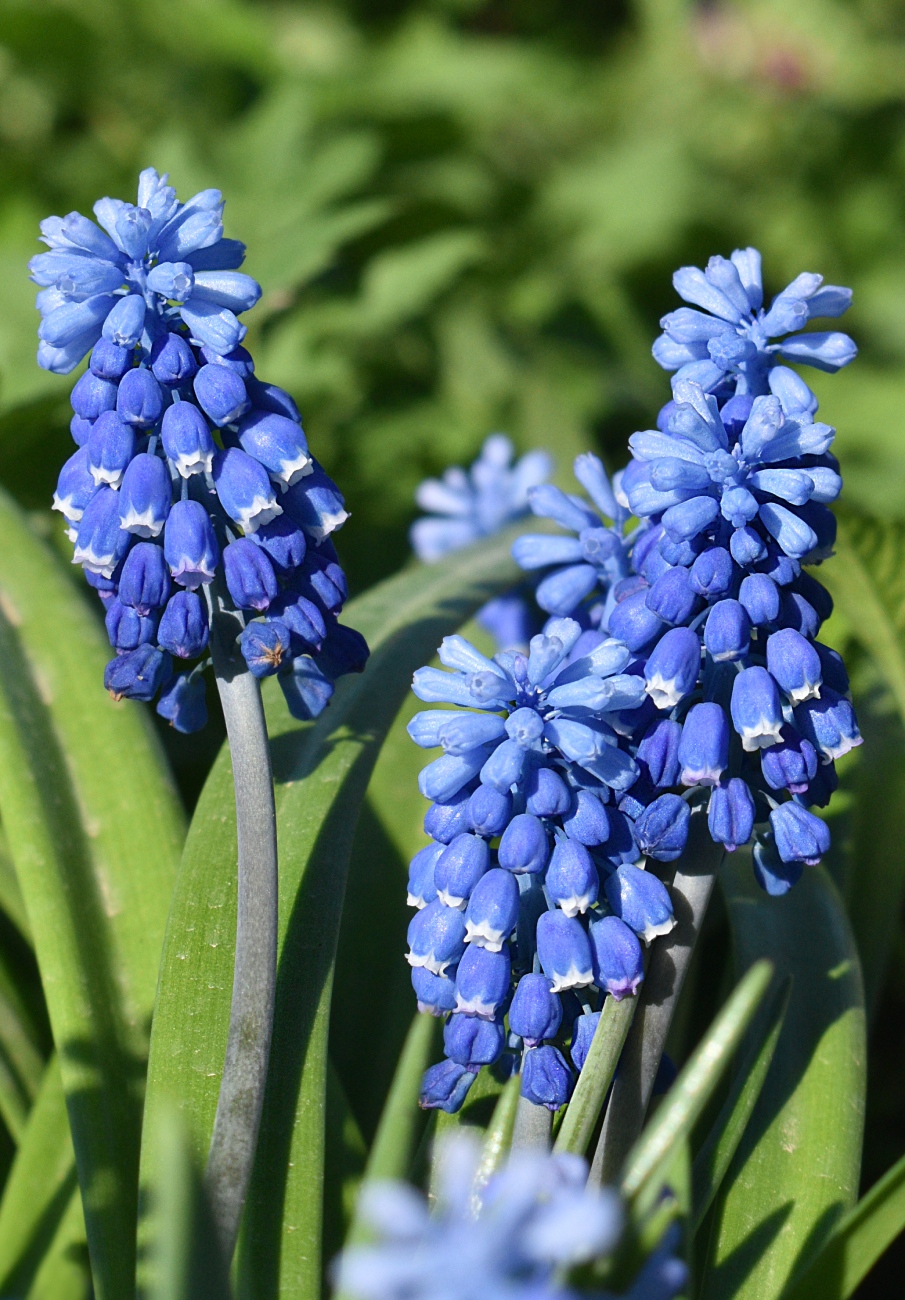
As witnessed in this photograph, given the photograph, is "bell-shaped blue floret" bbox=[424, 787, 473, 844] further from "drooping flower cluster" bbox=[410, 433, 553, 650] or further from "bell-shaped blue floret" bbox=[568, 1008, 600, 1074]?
"drooping flower cluster" bbox=[410, 433, 553, 650]

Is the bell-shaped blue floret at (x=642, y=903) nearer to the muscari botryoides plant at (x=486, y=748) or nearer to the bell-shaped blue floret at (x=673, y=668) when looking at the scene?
the muscari botryoides plant at (x=486, y=748)

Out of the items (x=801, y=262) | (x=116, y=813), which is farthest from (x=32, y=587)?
(x=801, y=262)

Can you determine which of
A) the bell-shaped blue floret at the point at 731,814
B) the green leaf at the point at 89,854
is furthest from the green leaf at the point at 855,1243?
the green leaf at the point at 89,854

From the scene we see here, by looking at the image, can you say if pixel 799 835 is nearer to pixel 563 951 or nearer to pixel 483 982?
pixel 563 951

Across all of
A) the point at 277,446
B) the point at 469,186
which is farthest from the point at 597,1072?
the point at 469,186

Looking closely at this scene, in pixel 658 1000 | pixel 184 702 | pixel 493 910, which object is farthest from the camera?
pixel 184 702

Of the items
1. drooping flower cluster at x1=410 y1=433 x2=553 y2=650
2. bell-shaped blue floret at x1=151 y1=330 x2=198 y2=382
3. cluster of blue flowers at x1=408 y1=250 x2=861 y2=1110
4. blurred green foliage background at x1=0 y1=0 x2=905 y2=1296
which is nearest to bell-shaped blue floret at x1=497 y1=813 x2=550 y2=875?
cluster of blue flowers at x1=408 y1=250 x2=861 y2=1110

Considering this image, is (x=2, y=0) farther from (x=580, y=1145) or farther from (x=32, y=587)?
(x=580, y=1145)

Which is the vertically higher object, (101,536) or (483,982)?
(101,536)
